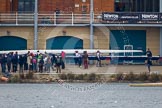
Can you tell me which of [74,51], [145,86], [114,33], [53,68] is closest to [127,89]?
[145,86]

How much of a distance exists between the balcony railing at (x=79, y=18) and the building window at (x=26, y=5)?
10.1 feet

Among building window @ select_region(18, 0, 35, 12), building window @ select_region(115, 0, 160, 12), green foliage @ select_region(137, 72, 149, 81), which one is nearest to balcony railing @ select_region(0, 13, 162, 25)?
building window @ select_region(115, 0, 160, 12)

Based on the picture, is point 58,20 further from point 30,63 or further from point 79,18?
point 30,63

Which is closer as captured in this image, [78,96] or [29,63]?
[78,96]

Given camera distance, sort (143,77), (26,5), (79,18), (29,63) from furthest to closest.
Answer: (26,5), (79,18), (29,63), (143,77)

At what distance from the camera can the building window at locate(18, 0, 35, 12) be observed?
7481cm

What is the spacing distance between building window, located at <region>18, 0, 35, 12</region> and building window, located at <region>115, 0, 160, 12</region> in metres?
8.99

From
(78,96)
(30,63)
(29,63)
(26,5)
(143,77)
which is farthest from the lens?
(26,5)

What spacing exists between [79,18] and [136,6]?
291 inches

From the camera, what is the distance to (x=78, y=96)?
4959cm

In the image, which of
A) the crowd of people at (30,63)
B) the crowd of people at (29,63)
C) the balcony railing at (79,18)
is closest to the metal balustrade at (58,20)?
the balcony railing at (79,18)

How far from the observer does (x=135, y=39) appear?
2886 inches

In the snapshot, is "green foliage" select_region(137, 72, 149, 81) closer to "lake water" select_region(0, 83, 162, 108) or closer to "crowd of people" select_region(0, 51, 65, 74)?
"lake water" select_region(0, 83, 162, 108)

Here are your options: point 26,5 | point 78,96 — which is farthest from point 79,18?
point 78,96
